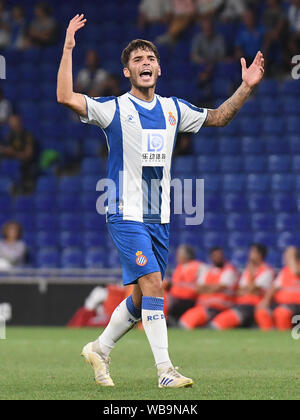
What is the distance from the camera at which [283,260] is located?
1544 cm

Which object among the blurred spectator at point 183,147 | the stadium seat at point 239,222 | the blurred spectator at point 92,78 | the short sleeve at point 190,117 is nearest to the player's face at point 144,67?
the short sleeve at point 190,117

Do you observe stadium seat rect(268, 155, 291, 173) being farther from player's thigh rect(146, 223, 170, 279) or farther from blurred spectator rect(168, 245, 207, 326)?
player's thigh rect(146, 223, 170, 279)

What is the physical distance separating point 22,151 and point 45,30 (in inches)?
120

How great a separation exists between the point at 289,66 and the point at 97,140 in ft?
13.0

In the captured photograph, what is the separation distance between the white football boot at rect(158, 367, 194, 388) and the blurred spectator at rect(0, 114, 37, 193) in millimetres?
12077

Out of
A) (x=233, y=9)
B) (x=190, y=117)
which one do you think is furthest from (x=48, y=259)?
(x=190, y=117)

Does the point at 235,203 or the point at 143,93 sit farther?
the point at 235,203

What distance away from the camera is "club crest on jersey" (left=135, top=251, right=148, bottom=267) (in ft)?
19.9

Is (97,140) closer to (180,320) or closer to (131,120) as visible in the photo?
(180,320)

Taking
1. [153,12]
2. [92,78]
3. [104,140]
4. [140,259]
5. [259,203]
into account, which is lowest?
[140,259]

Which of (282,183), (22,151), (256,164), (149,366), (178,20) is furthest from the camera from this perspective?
(178,20)

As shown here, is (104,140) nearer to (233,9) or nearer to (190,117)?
(233,9)

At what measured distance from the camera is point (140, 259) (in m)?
6.08

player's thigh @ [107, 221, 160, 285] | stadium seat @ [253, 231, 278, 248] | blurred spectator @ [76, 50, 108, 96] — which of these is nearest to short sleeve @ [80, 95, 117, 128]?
player's thigh @ [107, 221, 160, 285]
